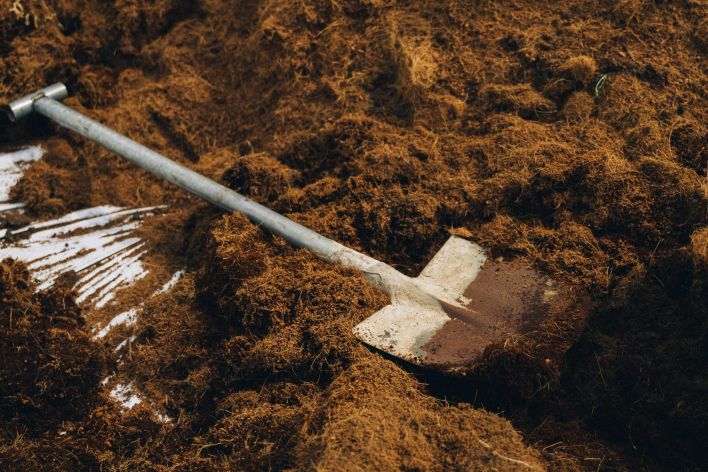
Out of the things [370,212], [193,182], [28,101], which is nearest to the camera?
[370,212]

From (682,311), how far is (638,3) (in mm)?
1886

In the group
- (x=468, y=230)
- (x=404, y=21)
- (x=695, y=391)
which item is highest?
(x=404, y=21)

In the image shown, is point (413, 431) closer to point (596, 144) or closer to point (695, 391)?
point (695, 391)

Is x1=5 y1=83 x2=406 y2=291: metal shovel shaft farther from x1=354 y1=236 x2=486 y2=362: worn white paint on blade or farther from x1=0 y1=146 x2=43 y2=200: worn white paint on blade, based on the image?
x1=0 y1=146 x2=43 y2=200: worn white paint on blade

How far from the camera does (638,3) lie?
3488mm

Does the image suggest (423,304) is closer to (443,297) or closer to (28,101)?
(443,297)

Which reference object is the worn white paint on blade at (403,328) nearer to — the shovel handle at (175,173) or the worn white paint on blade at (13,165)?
the shovel handle at (175,173)

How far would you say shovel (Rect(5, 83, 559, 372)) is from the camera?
253 cm

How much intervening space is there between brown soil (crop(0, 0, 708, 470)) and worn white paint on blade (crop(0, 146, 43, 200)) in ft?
0.41

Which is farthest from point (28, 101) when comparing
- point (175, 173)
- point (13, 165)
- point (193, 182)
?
point (193, 182)

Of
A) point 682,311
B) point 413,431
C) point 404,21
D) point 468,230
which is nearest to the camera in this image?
point 413,431

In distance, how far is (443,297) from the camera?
2.75 meters

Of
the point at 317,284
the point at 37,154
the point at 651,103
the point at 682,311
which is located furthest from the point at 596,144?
the point at 37,154

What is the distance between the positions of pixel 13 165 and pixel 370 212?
7.55 ft
